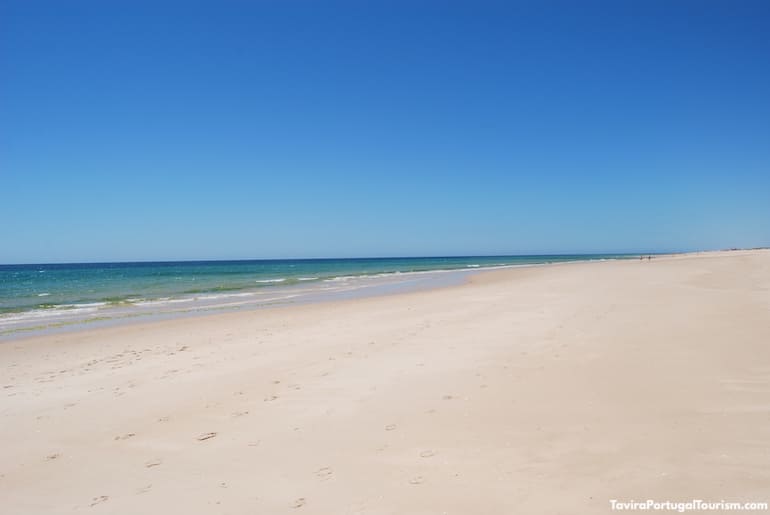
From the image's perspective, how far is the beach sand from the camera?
13.0ft

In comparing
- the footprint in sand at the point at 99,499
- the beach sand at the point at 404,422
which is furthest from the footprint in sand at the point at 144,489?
the footprint in sand at the point at 99,499

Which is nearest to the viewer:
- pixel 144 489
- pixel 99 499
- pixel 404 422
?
pixel 99 499

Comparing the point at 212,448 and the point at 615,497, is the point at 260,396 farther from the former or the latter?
the point at 615,497

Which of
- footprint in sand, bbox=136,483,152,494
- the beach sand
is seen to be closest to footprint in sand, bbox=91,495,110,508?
the beach sand

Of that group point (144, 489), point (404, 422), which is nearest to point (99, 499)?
point (144, 489)

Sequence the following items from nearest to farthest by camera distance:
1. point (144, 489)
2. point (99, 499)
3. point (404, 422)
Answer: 1. point (99, 499)
2. point (144, 489)
3. point (404, 422)

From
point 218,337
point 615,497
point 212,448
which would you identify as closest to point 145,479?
point 212,448

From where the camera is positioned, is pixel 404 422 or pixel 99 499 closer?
pixel 99 499

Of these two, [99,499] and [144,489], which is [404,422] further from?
[99,499]

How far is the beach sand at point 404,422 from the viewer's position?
395 centimetres

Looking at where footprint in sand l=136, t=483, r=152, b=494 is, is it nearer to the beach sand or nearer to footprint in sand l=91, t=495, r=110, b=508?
the beach sand

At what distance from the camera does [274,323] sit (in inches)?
592

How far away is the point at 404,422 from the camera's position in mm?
5578

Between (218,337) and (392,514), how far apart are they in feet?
33.9
